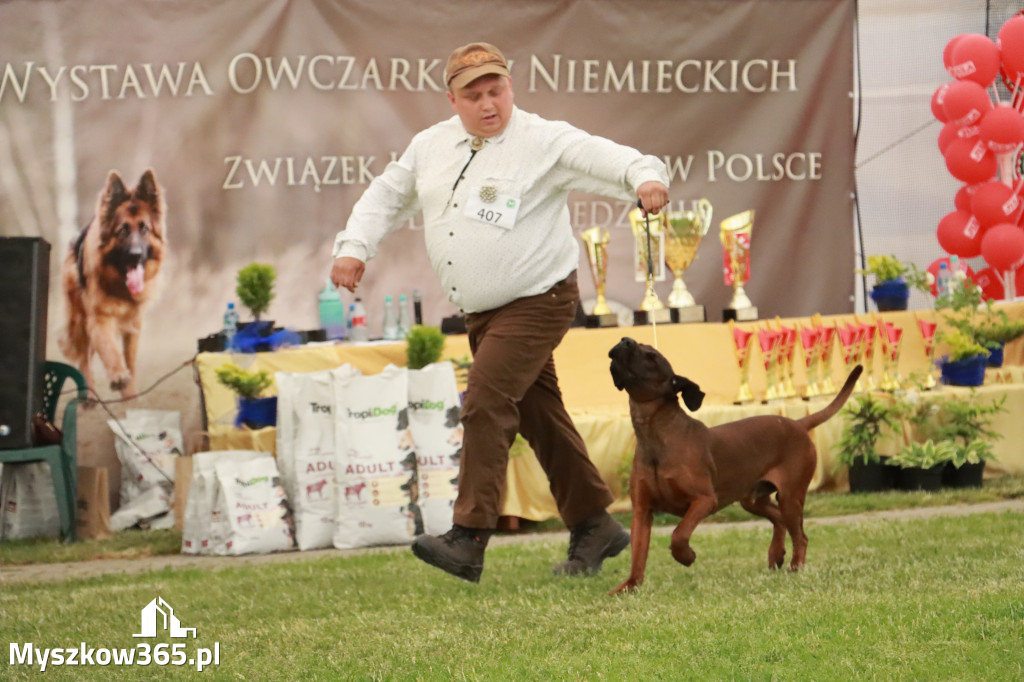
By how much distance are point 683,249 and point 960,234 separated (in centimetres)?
196

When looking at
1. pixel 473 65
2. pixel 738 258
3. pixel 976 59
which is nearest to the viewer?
pixel 473 65

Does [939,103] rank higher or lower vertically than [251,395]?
higher

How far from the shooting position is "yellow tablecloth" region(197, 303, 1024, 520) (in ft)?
20.7

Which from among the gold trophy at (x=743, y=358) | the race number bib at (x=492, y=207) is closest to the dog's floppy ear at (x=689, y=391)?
the race number bib at (x=492, y=207)

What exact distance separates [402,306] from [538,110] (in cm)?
174

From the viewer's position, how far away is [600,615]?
137 inches

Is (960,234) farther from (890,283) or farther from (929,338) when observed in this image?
(929,338)

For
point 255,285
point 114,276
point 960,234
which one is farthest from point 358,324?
point 960,234

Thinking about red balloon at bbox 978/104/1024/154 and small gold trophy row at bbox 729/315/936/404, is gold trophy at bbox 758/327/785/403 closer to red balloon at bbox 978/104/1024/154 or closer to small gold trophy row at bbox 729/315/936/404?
small gold trophy row at bbox 729/315/936/404

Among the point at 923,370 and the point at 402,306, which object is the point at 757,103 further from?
the point at 402,306

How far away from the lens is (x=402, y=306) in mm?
7266

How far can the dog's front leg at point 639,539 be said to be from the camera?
12.6 ft

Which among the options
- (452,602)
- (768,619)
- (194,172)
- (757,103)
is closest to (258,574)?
(452,602)

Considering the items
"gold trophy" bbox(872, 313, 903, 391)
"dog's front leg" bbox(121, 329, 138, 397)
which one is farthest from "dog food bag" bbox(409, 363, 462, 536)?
"gold trophy" bbox(872, 313, 903, 391)
